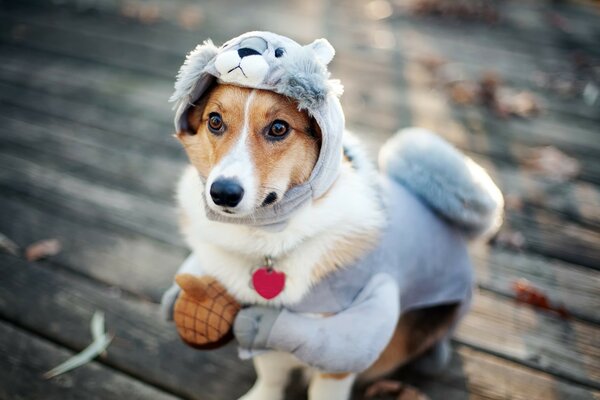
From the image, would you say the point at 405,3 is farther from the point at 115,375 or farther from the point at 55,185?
the point at 115,375

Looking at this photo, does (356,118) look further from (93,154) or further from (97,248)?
(97,248)

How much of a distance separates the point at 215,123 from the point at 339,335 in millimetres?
656

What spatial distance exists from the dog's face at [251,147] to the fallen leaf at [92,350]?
0.93 m

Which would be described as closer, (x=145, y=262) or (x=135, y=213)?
(x=145, y=262)

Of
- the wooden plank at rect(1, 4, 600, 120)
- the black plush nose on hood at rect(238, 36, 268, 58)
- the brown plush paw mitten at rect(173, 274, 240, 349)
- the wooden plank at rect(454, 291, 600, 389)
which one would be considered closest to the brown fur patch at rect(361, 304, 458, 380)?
the wooden plank at rect(454, 291, 600, 389)

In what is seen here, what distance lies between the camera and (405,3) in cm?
426

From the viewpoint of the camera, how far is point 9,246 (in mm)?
2084

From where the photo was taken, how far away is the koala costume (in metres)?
1.12

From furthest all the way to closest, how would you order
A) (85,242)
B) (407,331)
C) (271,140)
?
(85,242) < (407,331) < (271,140)

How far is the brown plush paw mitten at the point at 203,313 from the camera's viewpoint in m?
1.27

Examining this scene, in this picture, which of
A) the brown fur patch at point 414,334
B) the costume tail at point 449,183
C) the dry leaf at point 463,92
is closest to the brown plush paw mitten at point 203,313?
the brown fur patch at point 414,334

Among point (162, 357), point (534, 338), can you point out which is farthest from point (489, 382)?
point (162, 357)

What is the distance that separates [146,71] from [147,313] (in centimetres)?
201

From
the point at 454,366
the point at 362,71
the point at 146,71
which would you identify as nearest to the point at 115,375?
the point at 454,366
